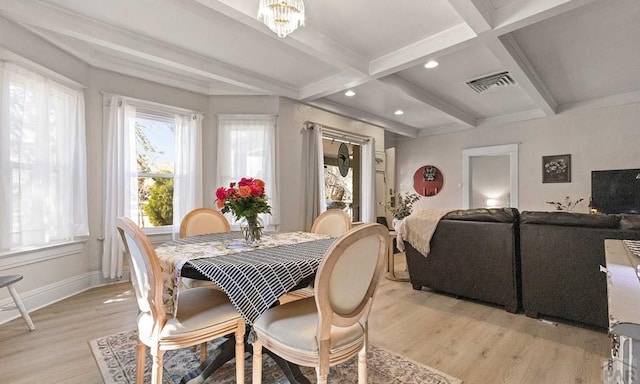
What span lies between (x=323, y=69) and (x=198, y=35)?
1511 millimetres

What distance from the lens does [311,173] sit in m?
4.75

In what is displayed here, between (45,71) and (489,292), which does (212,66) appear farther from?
(489,292)

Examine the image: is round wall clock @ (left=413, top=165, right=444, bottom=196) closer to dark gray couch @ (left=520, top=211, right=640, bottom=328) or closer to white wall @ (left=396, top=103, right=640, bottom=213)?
white wall @ (left=396, top=103, right=640, bottom=213)

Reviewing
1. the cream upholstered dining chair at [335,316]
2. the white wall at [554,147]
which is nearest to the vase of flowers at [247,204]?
the cream upholstered dining chair at [335,316]

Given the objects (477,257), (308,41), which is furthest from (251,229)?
(477,257)

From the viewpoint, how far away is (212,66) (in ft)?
11.6

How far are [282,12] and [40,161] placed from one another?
2728mm

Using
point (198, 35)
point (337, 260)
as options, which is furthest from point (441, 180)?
point (337, 260)

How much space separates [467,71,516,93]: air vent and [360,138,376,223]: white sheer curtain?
83.3 inches

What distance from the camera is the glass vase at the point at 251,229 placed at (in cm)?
201

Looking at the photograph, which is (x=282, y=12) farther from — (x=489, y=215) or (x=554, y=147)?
(x=554, y=147)

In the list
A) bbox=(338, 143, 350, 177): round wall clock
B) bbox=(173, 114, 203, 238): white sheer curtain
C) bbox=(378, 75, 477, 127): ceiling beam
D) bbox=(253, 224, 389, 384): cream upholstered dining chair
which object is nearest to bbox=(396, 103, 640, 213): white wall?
bbox=(378, 75, 477, 127): ceiling beam

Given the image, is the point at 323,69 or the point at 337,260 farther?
the point at 323,69

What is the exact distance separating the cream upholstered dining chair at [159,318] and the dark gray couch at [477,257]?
2.40 m
